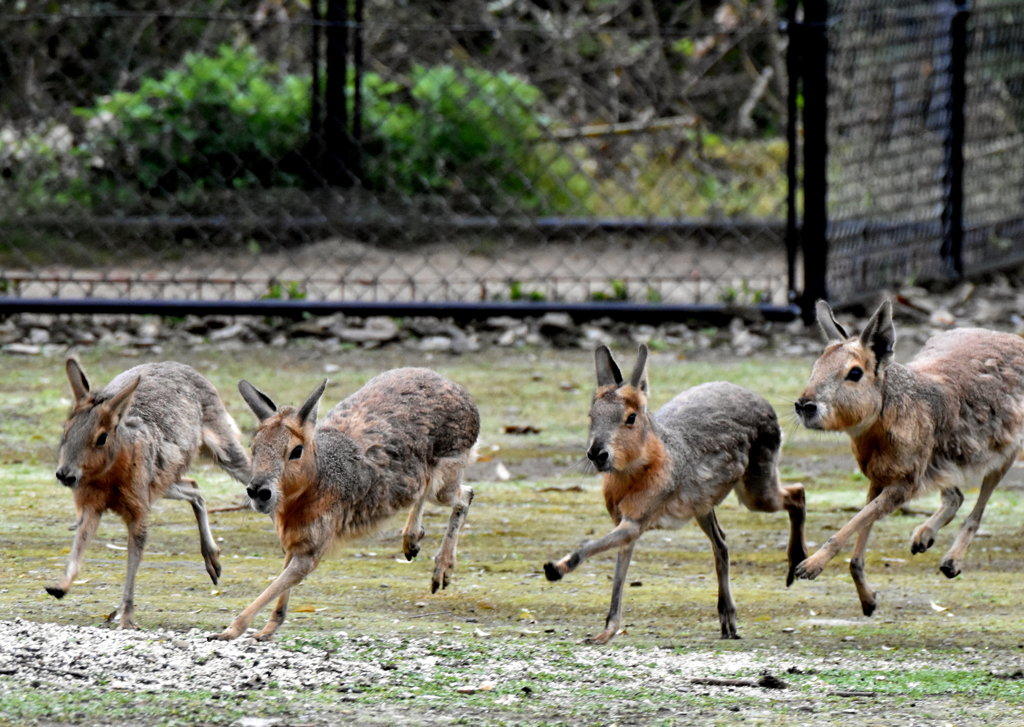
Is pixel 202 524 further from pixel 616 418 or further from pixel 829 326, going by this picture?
pixel 829 326

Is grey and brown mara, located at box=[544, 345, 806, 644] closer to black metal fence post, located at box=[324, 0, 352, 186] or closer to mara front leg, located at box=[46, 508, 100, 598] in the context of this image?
mara front leg, located at box=[46, 508, 100, 598]

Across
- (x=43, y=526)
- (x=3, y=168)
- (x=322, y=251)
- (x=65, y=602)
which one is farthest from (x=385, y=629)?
(x=3, y=168)

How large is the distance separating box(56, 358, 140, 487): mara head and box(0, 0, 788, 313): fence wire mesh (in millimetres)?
4379

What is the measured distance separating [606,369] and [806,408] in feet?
1.71

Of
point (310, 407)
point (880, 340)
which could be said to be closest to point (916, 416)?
point (880, 340)

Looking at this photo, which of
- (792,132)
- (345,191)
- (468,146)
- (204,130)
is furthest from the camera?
(204,130)

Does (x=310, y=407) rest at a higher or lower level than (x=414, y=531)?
higher

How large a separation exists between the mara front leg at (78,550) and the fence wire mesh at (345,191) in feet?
14.5

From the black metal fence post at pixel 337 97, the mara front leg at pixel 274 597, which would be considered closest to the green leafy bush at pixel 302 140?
the black metal fence post at pixel 337 97

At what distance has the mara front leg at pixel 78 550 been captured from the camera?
4012 millimetres

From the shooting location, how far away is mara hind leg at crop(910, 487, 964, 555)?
15.8ft

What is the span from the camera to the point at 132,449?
4348 mm

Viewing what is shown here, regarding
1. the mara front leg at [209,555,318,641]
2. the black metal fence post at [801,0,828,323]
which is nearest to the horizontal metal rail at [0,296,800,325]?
the black metal fence post at [801,0,828,323]

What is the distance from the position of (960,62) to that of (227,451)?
6.15 meters
